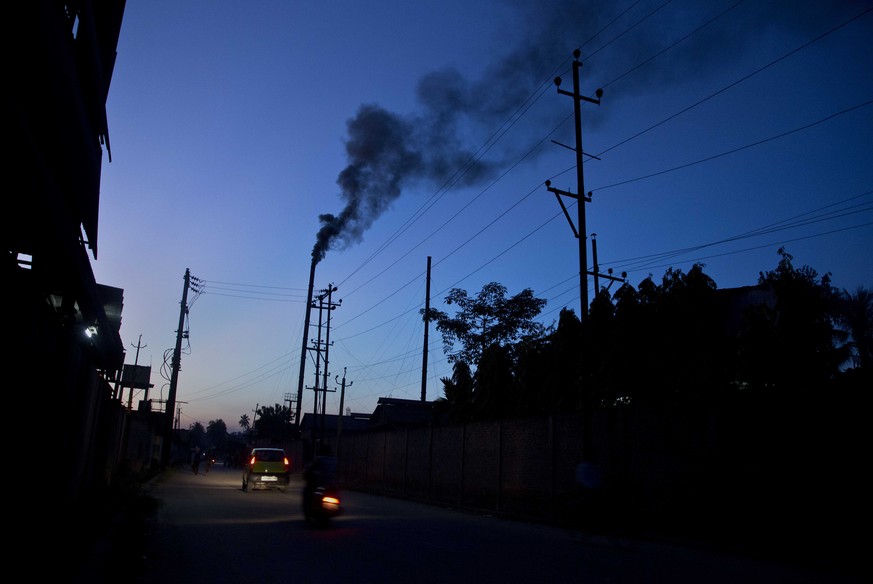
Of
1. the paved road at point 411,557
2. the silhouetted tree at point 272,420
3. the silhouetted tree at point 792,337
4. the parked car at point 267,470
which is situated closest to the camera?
the paved road at point 411,557

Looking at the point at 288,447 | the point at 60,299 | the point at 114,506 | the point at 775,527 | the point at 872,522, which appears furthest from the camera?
the point at 288,447

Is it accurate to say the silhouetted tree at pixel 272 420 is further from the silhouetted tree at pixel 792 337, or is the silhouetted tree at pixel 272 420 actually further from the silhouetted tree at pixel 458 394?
the silhouetted tree at pixel 792 337

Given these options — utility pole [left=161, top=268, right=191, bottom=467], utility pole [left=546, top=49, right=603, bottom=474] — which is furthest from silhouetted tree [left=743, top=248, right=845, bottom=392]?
utility pole [left=161, top=268, right=191, bottom=467]

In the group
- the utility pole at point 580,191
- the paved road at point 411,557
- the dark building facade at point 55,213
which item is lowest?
the paved road at point 411,557

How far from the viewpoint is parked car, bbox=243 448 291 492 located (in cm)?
2672

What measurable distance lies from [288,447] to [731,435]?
166ft

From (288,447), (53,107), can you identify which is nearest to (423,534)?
(53,107)

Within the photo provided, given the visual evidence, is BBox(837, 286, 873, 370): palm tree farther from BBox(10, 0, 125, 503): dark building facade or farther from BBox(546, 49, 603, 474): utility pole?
BBox(10, 0, 125, 503): dark building facade

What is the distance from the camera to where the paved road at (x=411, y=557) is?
8547mm

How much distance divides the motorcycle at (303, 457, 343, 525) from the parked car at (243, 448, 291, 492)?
13.0m

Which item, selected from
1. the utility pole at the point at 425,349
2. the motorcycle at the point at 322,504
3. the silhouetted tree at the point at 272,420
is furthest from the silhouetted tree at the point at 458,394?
the silhouetted tree at the point at 272,420

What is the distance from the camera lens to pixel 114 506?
14.6 meters

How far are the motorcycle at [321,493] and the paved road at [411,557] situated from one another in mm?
326

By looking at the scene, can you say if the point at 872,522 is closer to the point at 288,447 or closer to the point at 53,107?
the point at 53,107
